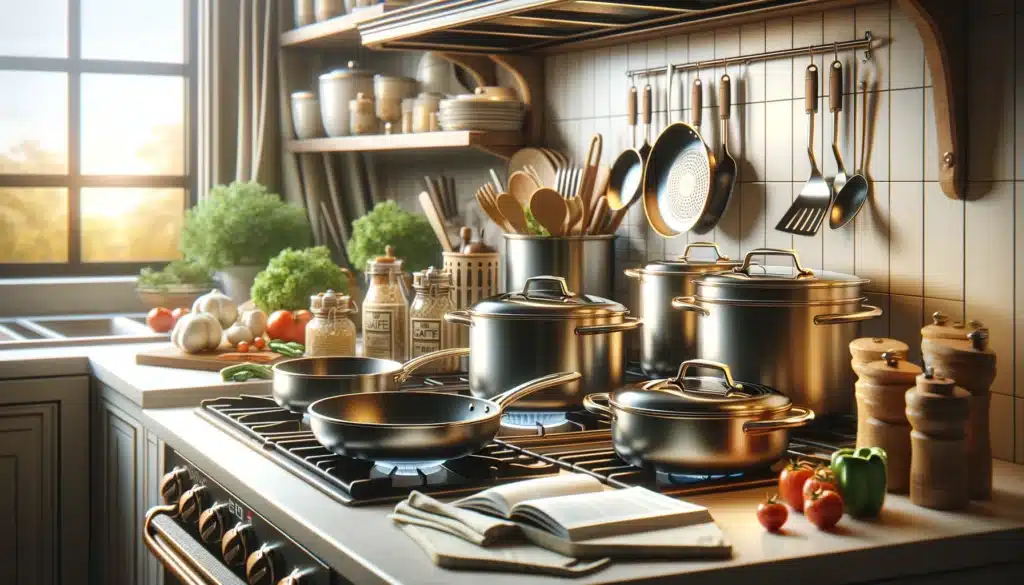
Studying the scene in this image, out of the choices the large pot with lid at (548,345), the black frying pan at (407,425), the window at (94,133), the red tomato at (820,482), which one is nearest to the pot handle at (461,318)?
the large pot with lid at (548,345)

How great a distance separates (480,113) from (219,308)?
704 mm

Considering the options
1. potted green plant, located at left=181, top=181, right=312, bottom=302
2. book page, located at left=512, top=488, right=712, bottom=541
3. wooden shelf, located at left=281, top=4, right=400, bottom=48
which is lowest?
book page, located at left=512, top=488, right=712, bottom=541

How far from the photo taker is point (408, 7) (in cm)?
217

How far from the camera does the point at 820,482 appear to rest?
1231mm

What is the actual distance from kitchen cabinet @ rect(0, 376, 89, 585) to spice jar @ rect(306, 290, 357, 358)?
0.57 metres

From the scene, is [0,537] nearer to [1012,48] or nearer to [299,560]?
[299,560]

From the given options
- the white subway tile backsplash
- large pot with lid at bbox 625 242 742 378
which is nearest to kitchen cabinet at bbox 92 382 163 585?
large pot with lid at bbox 625 242 742 378

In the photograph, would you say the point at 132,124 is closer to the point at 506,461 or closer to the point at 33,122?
the point at 33,122

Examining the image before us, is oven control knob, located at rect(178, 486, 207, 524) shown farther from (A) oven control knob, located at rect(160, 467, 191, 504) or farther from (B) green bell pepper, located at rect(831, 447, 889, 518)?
(B) green bell pepper, located at rect(831, 447, 889, 518)

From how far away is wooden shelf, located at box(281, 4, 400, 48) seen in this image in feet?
8.94

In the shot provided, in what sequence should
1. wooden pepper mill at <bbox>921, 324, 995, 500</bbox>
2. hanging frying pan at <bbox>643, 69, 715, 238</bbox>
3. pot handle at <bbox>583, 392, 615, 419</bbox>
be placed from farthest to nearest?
hanging frying pan at <bbox>643, 69, 715, 238</bbox> → pot handle at <bbox>583, 392, 615, 419</bbox> → wooden pepper mill at <bbox>921, 324, 995, 500</bbox>

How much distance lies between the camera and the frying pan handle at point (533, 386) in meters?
1.55

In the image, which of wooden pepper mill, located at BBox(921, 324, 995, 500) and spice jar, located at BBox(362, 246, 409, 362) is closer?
wooden pepper mill, located at BBox(921, 324, 995, 500)

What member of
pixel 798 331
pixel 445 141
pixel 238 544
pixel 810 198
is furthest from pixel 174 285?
pixel 798 331
